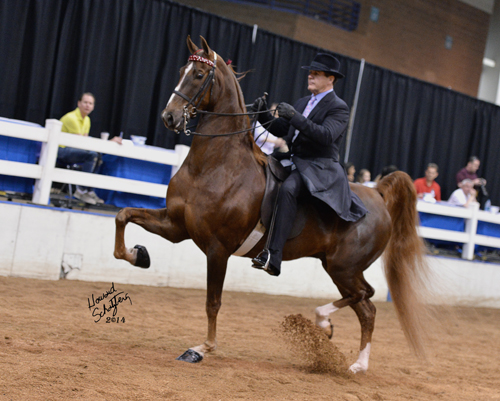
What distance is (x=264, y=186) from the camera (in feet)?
13.2

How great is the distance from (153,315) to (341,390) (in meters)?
2.30

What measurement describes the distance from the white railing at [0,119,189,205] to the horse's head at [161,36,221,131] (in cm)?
291

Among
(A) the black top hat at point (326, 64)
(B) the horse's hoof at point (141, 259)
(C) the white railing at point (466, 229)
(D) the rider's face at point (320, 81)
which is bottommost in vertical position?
(B) the horse's hoof at point (141, 259)

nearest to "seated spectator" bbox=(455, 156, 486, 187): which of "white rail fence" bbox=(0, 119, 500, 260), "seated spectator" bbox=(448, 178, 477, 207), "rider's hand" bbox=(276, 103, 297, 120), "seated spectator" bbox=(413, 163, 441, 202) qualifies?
"seated spectator" bbox=(448, 178, 477, 207)

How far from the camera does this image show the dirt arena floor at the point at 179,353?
307 cm

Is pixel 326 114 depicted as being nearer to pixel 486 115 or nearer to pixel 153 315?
pixel 153 315

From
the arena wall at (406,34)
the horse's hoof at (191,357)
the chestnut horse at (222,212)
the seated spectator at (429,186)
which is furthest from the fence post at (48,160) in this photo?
the arena wall at (406,34)

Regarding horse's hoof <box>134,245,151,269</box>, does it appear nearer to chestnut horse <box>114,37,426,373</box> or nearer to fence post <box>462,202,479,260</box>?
chestnut horse <box>114,37,426,373</box>

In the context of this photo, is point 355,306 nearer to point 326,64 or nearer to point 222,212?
point 222,212

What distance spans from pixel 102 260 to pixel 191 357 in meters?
2.92

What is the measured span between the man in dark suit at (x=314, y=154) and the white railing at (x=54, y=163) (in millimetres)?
2783

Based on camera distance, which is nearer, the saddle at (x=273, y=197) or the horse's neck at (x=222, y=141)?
the horse's neck at (x=222, y=141)

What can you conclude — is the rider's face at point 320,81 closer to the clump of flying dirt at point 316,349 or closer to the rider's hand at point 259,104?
the rider's hand at point 259,104

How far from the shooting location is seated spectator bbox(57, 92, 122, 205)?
6363 millimetres
